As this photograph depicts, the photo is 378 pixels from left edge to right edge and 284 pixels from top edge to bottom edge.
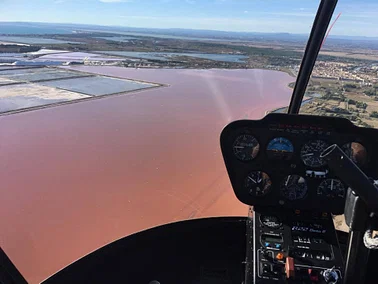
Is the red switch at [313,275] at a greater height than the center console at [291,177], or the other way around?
the center console at [291,177]

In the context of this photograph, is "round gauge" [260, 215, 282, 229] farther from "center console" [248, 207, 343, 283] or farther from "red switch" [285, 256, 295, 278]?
"red switch" [285, 256, 295, 278]

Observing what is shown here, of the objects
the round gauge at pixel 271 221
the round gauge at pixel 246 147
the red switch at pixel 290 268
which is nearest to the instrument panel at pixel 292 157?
the round gauge at pixel 246 147

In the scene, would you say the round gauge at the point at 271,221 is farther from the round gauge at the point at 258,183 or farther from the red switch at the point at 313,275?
the red switch at the point at 313,275

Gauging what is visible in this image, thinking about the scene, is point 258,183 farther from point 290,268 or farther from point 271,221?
point 290,268

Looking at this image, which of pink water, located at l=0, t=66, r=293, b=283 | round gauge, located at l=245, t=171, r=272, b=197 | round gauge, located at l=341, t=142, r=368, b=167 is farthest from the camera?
pink water, located at l=0, t=66, r=293, b=283

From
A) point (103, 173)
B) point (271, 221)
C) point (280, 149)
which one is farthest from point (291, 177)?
point (103, 173)

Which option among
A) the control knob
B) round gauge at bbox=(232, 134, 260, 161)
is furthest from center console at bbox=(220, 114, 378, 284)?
the control knob

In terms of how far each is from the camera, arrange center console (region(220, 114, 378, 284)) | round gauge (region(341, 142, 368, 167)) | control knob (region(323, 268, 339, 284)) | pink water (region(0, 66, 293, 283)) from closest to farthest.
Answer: control knob (region(323, 268, 339, 284)) < center console (region(220, 114, 378, 284)) < round gauge (region(341, 142, 368, 167)) < pink water (region(0, 66, 293, 283))
